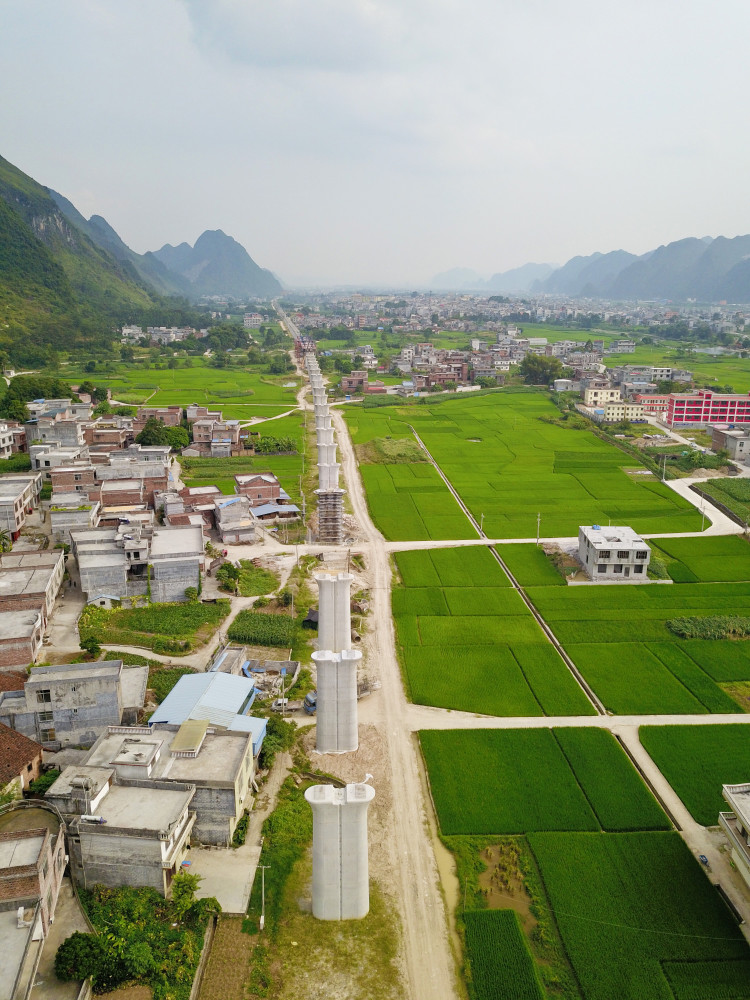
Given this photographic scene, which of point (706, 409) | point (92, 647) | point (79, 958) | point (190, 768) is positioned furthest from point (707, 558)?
point (706, 409)

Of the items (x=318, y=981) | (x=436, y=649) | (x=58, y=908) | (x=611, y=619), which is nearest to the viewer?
(x=318, y=981)

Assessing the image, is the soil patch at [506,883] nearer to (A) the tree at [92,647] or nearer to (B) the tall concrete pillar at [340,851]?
(B) the tall concrete pillar at [340,851]

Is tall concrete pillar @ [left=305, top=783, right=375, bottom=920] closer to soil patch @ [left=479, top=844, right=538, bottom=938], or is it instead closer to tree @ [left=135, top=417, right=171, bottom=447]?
soil patch @ [left=479, top=844, right=538, bottom=938]

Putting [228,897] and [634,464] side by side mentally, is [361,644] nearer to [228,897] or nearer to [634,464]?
[228,897]

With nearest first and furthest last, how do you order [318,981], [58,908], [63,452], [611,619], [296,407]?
1. [318,981]
2. [58,908]
3. [611,619]
4. [63,452]
5. [296,407]

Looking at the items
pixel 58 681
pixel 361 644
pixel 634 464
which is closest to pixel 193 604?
pixel 361 644

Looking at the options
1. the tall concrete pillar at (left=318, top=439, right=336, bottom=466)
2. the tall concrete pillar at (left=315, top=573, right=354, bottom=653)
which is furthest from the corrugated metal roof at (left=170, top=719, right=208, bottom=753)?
the tall concrete pillar at (left=318, top=439, right=336, bottom=466)

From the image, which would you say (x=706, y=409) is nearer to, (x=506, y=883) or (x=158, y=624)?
(x=158, y=624)
